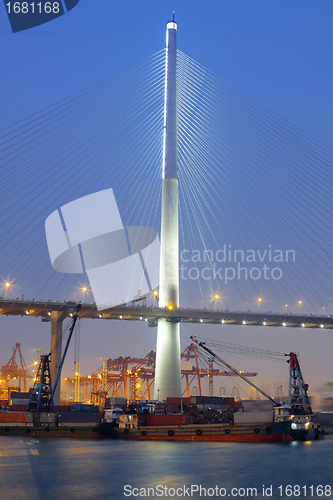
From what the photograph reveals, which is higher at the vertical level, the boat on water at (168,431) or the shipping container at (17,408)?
the shipping container at (17,408)

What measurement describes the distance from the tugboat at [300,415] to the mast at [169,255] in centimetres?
1761

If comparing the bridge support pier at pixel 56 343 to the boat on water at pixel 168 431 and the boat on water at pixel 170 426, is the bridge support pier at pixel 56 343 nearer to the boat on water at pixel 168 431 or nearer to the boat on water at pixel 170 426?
the boat on water at pixel 170 426

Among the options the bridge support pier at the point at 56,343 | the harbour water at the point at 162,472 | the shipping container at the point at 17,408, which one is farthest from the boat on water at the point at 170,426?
the bridge support pier at the point at 56,343

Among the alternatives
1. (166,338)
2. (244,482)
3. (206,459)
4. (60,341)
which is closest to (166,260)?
(166,338)

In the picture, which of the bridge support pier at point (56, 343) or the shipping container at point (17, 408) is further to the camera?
the bridge support pier at point (56, 343)

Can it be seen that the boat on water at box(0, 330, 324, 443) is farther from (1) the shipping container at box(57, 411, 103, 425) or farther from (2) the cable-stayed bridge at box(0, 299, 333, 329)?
(2) the cable-stayed bridge at box(0, 299, 333, 329)

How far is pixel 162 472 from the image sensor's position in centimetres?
3130

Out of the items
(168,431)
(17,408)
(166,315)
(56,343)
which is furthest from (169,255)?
(17,408)

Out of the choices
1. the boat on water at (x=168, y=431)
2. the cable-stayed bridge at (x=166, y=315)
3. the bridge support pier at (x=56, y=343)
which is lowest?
the boat on water at (x=168, y=431)

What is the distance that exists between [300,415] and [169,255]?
29.5m

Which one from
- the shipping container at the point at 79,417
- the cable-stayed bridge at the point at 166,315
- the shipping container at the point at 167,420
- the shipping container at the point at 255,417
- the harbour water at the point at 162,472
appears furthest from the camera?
the cable-stayed bridge at the point at 166,315

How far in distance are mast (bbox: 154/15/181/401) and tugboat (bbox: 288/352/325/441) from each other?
57.8 feet

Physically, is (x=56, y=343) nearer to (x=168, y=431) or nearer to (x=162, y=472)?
(x=168, y=431)

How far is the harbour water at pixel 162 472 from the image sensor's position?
25266mm
